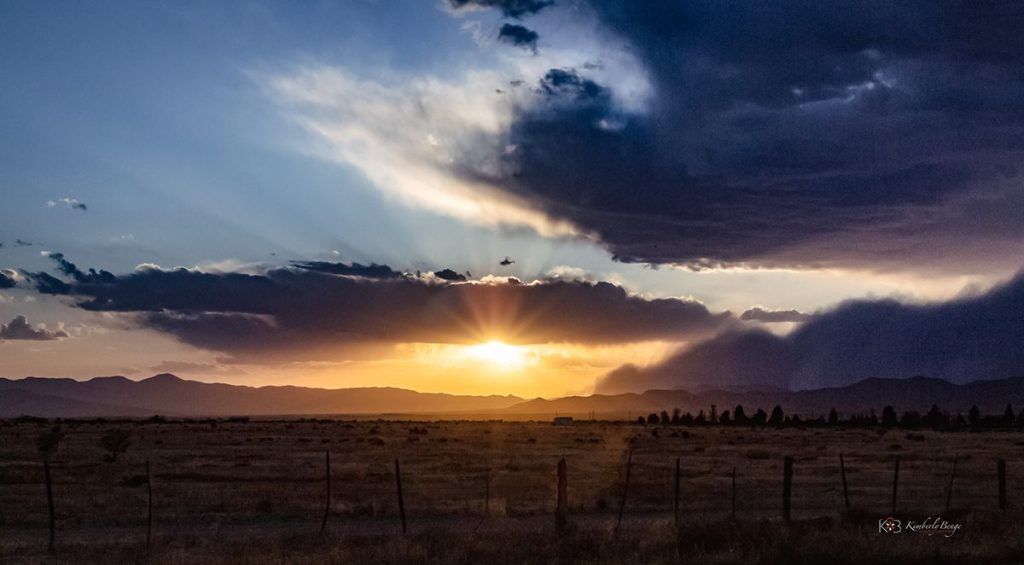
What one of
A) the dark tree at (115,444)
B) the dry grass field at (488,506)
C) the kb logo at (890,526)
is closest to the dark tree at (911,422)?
the dry grass field at (488,506)

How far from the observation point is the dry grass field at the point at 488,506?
1942cm

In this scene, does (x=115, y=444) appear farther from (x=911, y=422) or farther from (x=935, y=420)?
(x=935, y=420)

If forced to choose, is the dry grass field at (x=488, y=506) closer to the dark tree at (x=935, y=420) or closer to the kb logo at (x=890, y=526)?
the kb logo at (x=890, y=526)

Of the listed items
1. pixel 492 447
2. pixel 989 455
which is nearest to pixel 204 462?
pixel 492 447

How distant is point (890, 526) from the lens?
2216 centimetres

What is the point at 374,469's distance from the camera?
46188 mm

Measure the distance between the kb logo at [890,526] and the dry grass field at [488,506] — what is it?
0.28 m

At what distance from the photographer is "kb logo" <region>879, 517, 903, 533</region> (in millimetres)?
21812

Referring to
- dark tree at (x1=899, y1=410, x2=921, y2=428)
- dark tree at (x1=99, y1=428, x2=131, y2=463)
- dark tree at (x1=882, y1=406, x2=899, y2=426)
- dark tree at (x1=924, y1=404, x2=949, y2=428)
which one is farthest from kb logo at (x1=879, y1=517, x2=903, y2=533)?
dark tree at (x1=882, y1=406, x2=899, y2=426)

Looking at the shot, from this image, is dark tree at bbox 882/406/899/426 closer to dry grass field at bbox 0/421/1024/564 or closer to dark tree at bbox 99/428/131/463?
dry grass field at bbox 0/421/1024/564

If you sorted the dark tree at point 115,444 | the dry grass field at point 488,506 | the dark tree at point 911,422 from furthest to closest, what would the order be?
1. the dark tree at point 911,422
2. the dark tree at point 115,444
3. the dry grass field at point 488,506

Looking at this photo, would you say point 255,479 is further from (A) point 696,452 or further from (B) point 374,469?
(A) point 696,452

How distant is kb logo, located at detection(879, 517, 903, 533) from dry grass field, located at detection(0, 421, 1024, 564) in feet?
0.92

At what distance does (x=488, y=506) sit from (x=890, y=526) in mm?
12594
